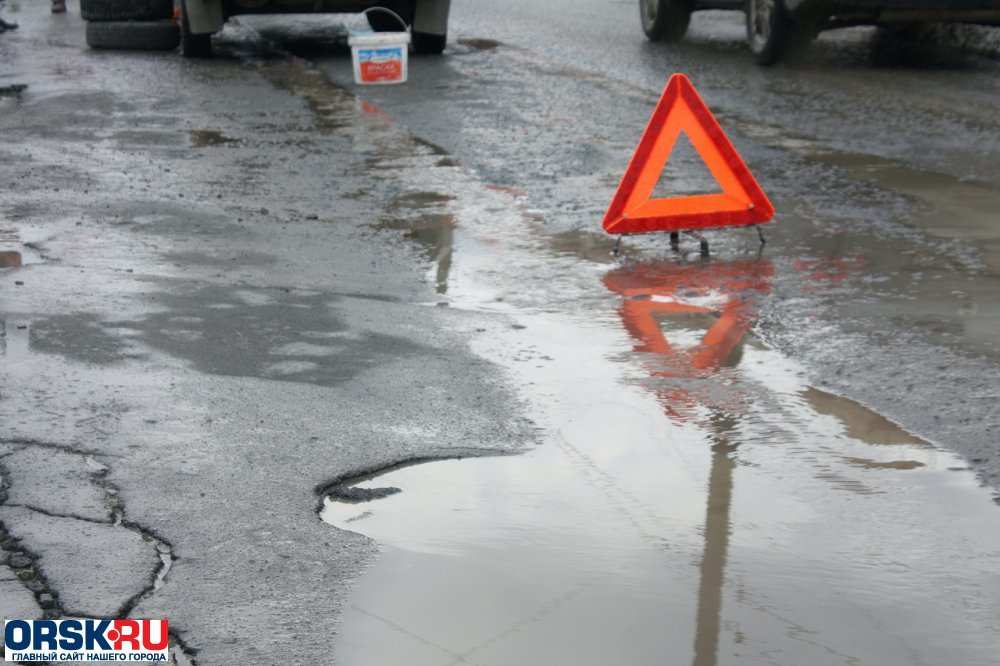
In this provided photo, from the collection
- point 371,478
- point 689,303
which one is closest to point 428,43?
point 689,303

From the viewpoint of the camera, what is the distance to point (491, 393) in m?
4.93

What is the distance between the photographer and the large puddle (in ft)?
10.7

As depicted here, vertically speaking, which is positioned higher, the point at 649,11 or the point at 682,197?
the point at 682,197

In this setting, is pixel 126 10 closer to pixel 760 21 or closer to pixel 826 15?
pixel 760 21

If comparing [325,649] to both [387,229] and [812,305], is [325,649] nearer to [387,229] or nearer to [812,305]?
[812,305]

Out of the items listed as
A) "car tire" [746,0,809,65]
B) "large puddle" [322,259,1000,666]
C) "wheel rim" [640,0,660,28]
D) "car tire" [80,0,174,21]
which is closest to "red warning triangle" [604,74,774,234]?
"large puddle" [322,259,1000,666]

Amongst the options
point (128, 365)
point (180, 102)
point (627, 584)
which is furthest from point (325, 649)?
point (180, 102)

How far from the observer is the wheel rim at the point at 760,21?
1398 cm

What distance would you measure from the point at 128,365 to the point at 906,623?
286 centimetres

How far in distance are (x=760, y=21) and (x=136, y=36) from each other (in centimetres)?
682

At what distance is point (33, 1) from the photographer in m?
25.0

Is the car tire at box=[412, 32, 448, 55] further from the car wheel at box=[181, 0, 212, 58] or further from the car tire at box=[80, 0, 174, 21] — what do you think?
the car tire at box=[80, 0, 174, 21]

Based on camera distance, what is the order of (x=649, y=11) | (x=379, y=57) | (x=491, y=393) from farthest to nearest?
(x=649, y=11), (x=379, y=57), (x=491, y=393)

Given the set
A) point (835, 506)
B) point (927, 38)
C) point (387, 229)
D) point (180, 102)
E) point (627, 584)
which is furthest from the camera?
point (927, 38)
